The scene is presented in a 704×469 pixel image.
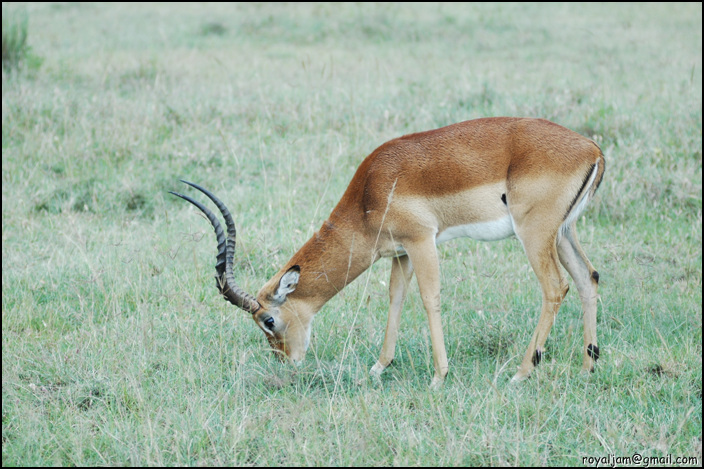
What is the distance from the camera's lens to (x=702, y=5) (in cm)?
1666

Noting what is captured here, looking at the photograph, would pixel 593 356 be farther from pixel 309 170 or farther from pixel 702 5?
pixel 702 5

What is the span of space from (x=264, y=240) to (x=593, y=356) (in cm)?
297

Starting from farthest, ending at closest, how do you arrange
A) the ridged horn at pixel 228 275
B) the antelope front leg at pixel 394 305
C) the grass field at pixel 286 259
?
the antelope front leg at pixel 394 305 → the ridged horn at pixel 228 275 → the grass field at pixel 286 259

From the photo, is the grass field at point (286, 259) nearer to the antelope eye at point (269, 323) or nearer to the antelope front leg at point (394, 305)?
the antelope front leg at point (394, 305)

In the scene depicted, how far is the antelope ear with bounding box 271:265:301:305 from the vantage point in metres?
4.27

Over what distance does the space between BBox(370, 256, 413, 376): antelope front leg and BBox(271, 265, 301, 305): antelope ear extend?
2.14 feet

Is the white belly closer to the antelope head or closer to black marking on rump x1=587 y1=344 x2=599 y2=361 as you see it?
black marking on rump x1=587 y1=344 x2=599 y2=361

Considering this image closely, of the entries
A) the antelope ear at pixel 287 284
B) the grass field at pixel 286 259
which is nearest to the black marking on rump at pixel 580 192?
the grass field at pixel 286 259

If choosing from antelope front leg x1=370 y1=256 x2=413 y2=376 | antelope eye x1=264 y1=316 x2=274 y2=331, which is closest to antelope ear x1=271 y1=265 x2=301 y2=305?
antelope eye x1=264 y1=316 x2=274 y2=331

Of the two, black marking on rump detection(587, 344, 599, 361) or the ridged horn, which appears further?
black marking on rump detection(587, 344, 599, 361)

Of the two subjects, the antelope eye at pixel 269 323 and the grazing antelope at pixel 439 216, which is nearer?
the grazing antelope at pixel 439 216

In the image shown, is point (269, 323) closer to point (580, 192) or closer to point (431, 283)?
point (431, 283)

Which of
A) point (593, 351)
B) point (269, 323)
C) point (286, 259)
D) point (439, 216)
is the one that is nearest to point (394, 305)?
point (439, 216)

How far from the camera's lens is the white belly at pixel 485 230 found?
4293 mm
